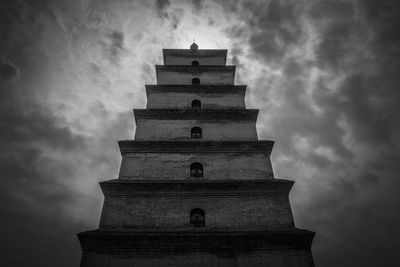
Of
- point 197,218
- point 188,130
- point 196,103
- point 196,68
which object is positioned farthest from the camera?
point 196,68

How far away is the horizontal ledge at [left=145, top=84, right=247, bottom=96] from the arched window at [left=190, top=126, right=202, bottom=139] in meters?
3.00

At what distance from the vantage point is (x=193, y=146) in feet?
50.7

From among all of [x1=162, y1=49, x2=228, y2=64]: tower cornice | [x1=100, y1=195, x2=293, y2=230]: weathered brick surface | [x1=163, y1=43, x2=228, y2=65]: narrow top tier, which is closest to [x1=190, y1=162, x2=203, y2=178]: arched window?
[x1=100, y1=195, x2=293, y2=230]: weathered brick surface

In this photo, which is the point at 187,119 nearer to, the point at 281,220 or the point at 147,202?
the point at 147,202

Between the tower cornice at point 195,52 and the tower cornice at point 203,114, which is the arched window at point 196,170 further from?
the tower cornice at point 195,52

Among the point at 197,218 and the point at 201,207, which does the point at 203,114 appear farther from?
the point at 197,218

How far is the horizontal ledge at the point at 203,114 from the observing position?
17.1m

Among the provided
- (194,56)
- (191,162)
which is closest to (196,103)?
(191,162)

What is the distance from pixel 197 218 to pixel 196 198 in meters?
0.81

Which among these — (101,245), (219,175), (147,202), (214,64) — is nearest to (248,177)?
(219,175)

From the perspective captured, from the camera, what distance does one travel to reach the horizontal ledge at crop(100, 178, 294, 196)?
44.2 feet

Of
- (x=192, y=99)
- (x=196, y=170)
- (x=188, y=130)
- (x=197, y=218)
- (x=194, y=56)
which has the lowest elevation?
(x=197, y=218)

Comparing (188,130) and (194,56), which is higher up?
(194,56)

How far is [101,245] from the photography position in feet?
38.2
